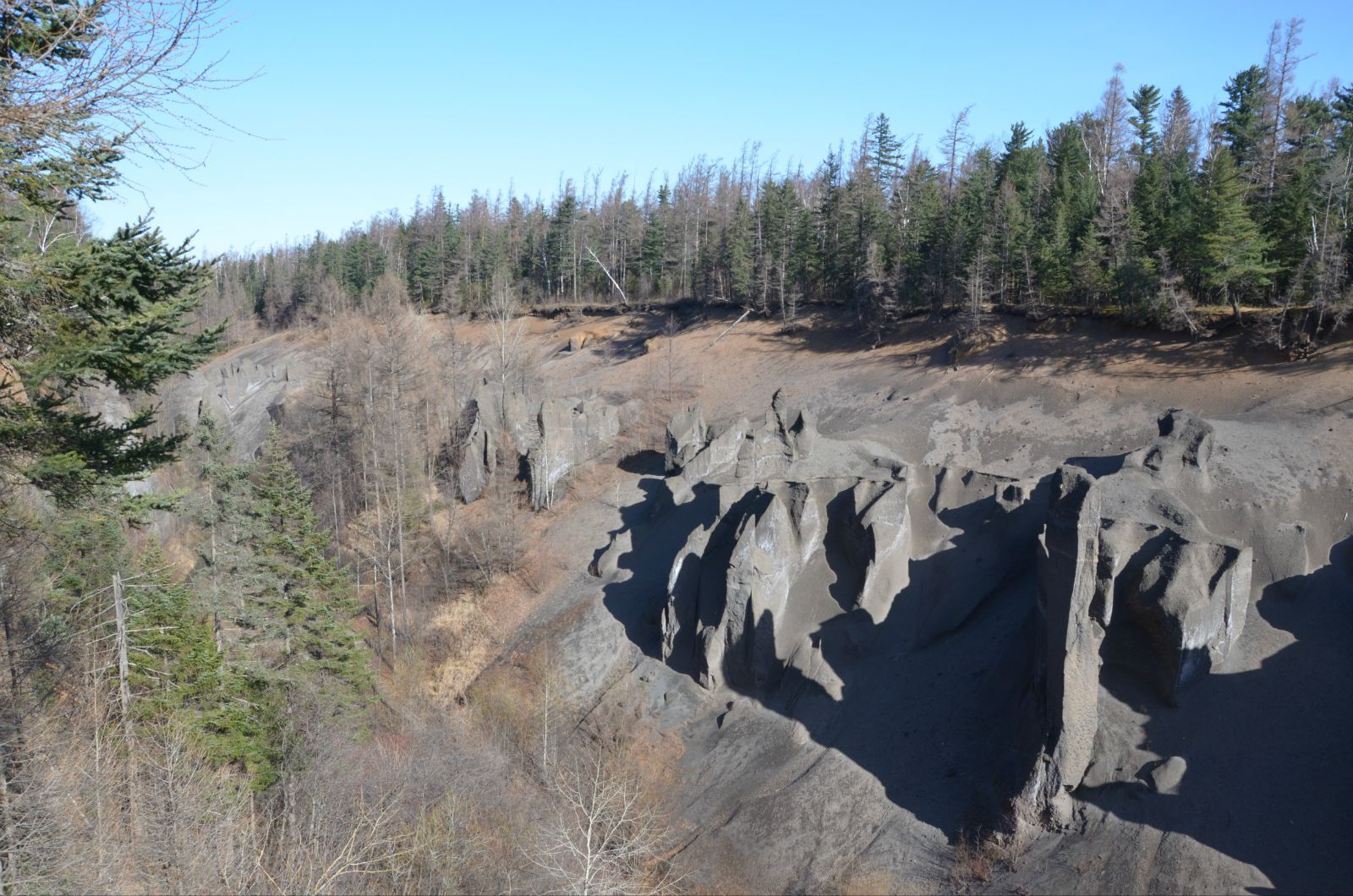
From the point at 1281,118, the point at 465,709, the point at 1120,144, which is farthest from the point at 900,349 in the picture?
the point at 465,709

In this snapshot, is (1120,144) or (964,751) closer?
(964,751)

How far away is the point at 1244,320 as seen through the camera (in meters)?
36.9

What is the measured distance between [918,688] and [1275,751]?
297 inches

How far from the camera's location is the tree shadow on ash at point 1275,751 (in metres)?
15.2

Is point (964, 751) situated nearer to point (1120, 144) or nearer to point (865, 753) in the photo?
point (865, 753)

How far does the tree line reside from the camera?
117 feet

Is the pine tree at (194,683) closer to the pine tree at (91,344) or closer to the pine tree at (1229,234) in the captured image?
the pine tree at (91,344)

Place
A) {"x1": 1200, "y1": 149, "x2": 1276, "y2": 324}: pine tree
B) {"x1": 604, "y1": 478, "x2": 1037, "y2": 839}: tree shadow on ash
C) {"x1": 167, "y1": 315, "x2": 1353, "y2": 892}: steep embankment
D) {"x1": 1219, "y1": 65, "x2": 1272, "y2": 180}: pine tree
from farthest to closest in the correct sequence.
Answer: {"x1": 1219, "y1": 65, "x2": 1272, "y2": 180}: pine tree → {"x1": 1200, "y1": 149, "x2": 1276, "y2": 324}: pine tree → {"x1": 604, "y1": 478, "x2": 1037, "y2": 839}: tree shadow on ash → {"x1": 167, "y1": 315, "x2": 1353, "y2": 892}: steep embankment

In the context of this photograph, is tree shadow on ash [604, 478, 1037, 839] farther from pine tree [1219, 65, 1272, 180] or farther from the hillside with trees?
pine tree [1219, 65, 1272, 180]

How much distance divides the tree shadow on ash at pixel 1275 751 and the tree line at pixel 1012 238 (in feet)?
64.7

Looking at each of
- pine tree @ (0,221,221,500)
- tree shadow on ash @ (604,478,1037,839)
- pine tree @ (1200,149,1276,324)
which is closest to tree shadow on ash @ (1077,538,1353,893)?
tree shadow on ash @ (604,478,1037,839)

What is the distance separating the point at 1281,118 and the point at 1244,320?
12.3 metres

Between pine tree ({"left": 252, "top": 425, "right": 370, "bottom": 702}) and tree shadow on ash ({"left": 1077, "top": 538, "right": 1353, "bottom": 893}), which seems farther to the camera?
pine tree ({"left": 252, "top": 425, "right": 370, "bottom": 702})

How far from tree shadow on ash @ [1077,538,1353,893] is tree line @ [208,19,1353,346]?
776 inches
